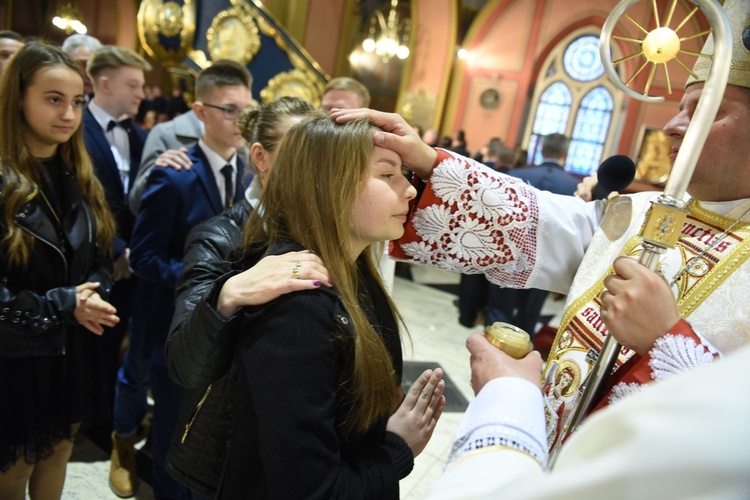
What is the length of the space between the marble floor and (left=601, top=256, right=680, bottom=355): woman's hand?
0.70 meters

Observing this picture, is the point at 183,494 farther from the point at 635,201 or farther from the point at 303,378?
the point at 635,201

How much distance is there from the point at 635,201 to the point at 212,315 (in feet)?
3.64

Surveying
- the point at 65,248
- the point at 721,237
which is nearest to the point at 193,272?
the point at 65,248

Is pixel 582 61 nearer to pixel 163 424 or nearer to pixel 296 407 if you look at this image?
pixel 163 424

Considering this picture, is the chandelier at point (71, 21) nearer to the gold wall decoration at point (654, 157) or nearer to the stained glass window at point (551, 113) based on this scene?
the gold wall decoration at point (654, 157)

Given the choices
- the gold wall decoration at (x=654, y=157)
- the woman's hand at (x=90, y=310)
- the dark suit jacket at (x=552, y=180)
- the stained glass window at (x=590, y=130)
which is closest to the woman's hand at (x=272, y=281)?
the woman's hand at (x=90, y=310)

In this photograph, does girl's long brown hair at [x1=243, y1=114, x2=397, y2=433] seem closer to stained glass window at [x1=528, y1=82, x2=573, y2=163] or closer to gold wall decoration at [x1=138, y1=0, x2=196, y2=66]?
gold wall decoration at [x1=138, y1=0, x2=196, y2=66]

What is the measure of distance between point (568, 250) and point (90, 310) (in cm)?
160

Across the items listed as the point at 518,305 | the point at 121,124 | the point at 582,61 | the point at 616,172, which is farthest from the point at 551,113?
the point at 616,172

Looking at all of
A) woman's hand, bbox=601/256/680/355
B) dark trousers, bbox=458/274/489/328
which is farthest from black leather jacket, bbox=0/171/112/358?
dark trousers, bbox=458/274/489/328

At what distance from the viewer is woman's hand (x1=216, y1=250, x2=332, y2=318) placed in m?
1.00

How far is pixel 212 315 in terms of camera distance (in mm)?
1085

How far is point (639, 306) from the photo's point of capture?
2.89 ft

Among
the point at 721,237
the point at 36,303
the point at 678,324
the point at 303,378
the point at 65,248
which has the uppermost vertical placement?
the point at 721,237
